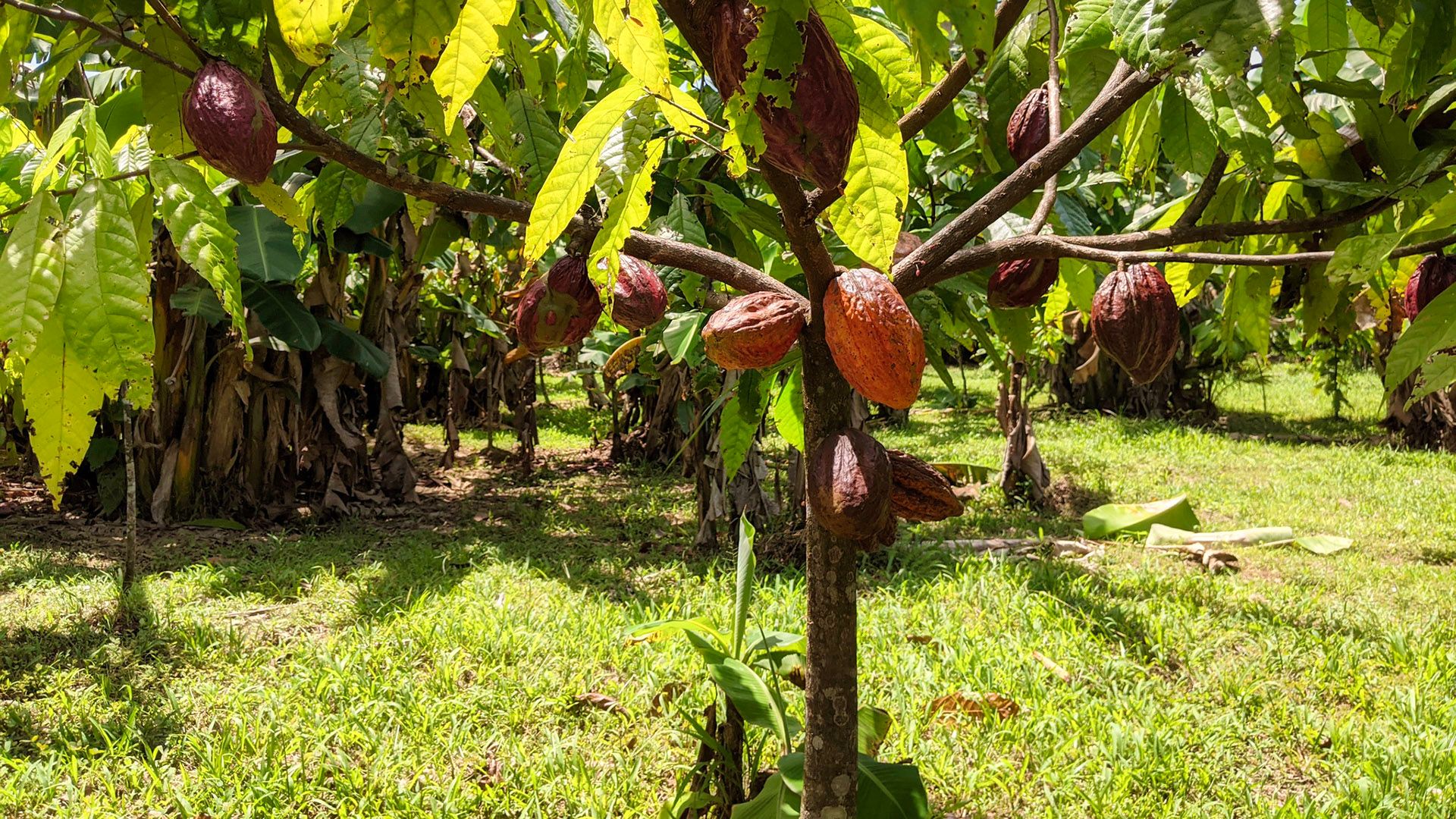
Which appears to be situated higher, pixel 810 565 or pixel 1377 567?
pixel 810 565

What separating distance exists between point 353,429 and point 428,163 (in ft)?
11.9

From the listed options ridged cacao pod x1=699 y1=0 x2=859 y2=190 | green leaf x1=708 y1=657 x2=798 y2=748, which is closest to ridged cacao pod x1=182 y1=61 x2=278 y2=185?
ridged cacao pod x1=699 y1=0 x2=859 y2=190

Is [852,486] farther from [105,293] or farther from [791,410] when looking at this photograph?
[105,293]

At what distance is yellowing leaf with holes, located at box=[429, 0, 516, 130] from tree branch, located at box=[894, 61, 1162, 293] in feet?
1.56

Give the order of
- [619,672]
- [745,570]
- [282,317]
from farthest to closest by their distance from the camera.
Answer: [282,317], [619,672], [745,570]

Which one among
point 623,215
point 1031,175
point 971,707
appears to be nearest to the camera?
point 623,215

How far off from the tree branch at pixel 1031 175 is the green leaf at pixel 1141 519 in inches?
143

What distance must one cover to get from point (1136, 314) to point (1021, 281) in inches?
6.1

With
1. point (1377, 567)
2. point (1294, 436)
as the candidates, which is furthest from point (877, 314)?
point (1294, 436)

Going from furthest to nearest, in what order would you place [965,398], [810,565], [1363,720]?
1. [965,398]
2. [1363,720]
3. [810,565]

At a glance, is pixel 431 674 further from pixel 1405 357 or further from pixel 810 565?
pixel 1405 357

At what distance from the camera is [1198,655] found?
2.75m

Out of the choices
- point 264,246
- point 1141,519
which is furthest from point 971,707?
point 264,246

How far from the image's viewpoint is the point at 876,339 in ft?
2.48
